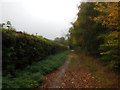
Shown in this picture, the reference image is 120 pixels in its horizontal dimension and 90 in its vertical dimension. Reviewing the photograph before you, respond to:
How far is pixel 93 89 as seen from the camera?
3564mm

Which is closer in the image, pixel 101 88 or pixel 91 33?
pixel 101 88

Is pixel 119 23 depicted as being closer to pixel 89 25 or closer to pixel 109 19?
pixel 109 19

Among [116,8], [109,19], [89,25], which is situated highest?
[89,25]

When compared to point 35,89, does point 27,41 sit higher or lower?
higher

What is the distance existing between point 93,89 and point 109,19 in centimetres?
331

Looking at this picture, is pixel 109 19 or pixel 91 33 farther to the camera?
pixel 91 33

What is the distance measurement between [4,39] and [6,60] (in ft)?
2.76

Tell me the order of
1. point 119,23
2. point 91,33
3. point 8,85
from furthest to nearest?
point 91,33, point 119,23, point 8,85

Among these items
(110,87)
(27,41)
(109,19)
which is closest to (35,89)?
(27,41)

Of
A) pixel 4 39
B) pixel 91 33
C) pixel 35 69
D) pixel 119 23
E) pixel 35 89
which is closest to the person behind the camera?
pixel 4 39

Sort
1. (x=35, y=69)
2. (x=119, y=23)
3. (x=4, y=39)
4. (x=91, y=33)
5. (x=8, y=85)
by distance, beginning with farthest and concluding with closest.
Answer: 1. (x=91, y=33)
2. (x=35, y=69)
3. (x=119, y=23)
4. (x=4, y=39)
5. (x=8, y=85)

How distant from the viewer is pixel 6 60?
3180mm

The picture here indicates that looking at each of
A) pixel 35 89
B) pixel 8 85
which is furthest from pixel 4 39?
pixel 35 89

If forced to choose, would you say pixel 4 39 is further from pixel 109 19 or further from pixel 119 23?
pixel 119 23
